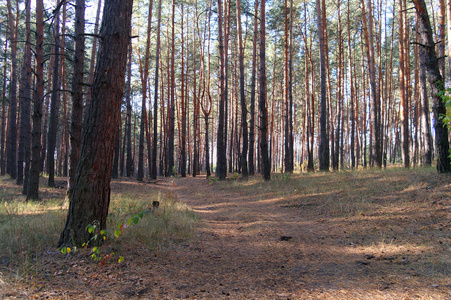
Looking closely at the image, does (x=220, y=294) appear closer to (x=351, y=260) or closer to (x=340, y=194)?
(x=351, y=260)

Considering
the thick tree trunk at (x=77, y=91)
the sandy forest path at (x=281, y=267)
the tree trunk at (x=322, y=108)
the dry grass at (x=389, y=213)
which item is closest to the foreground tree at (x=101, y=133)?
the sandy forest path at (x=281, y=267)

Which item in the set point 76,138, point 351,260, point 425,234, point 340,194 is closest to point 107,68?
point 76,138

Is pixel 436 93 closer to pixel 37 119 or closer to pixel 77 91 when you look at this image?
pixel 77 91

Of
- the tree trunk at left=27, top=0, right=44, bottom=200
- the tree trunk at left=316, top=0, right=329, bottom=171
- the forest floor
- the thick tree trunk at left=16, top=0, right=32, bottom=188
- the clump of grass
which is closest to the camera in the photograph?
the forest floor

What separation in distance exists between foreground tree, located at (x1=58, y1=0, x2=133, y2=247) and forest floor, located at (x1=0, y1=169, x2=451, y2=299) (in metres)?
0.52

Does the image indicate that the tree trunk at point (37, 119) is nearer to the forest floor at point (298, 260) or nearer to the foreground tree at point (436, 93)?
the forest floor at point (298, 260)

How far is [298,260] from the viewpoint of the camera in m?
3.66

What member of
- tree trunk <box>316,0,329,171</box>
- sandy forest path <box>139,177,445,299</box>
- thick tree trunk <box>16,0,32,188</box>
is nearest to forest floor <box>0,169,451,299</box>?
sandy forest path <box>139,177,445,299</box>

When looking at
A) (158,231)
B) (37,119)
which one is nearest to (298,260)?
(158,231)

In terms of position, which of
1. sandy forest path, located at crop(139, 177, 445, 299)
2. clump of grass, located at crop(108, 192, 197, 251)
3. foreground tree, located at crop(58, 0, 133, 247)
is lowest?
sandy forest path, located at crop(139, 177, 445, 299)

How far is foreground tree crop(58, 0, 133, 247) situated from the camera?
366 centimetres

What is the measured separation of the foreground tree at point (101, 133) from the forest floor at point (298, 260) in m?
0.52

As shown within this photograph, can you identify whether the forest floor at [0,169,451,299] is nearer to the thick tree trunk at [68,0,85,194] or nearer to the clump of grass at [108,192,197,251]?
the clump of grass at [108,192,197,251]

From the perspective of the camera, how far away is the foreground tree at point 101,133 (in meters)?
3.66
